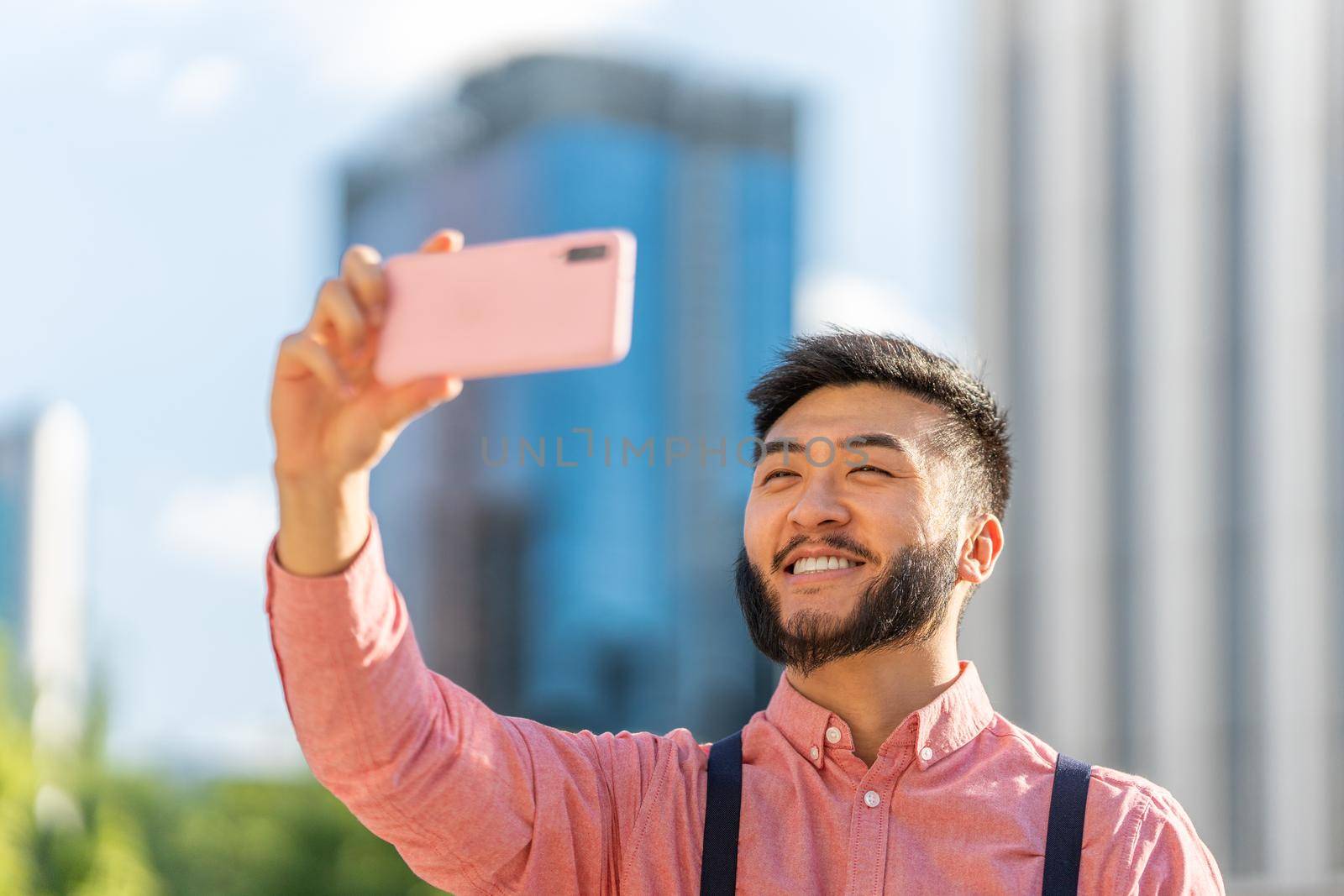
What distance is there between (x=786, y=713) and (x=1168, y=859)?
2.07ft

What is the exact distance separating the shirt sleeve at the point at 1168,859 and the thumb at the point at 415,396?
4.04 ft

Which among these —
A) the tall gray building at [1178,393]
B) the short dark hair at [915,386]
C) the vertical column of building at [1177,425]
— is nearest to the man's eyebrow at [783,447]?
the short dark hair at [915,386]

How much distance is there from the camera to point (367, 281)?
Answer: 6.82ft

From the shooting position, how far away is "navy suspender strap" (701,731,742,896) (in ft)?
8.41

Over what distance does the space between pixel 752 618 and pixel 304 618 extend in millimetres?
893

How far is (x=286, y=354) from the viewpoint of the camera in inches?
81.4

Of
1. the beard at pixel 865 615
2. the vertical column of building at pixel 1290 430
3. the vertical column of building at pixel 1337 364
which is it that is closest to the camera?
the beard at pixel 865 615

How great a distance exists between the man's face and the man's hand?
770mm

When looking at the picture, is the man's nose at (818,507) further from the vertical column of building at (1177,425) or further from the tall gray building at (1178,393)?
the vertical column of building at (1177,425)

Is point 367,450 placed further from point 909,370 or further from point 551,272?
point 909,370

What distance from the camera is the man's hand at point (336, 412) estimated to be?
2074 mm

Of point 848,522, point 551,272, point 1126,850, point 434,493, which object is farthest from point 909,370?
point 434,493

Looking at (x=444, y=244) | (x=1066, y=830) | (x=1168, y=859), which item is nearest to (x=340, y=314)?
(x=444, y=244)

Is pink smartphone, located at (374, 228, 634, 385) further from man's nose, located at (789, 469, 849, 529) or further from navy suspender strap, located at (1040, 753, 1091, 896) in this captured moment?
navy suspender strap, located at (1040, 753, 1091, 896)
